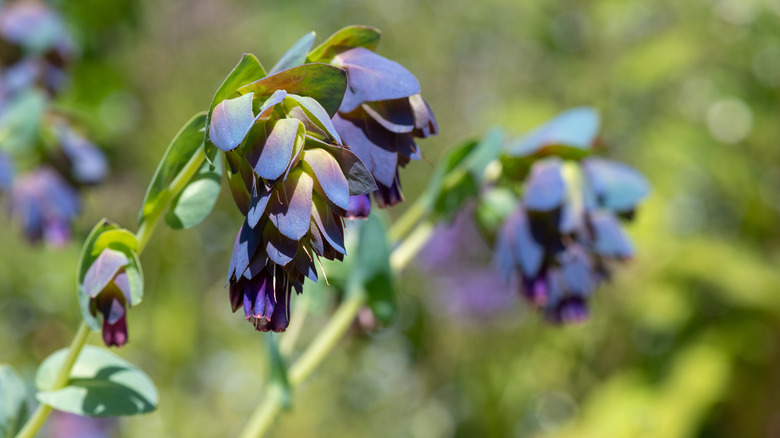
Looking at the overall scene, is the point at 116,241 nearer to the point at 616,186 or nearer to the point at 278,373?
the point at 278,373

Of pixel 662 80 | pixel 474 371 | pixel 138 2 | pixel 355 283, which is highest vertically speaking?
pixel 138 2

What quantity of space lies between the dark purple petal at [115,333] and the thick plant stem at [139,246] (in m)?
0.02

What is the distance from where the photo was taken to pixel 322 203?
1.84 ft

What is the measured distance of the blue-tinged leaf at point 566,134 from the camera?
0.94 metres

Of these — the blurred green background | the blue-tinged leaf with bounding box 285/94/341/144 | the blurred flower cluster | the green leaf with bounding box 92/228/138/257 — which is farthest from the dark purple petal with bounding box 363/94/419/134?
the blurred green background

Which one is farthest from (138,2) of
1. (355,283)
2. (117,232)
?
(117,232)

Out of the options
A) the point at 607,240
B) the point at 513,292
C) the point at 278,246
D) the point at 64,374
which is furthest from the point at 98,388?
the point at 513,292

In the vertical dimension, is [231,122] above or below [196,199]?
above

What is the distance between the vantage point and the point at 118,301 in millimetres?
646

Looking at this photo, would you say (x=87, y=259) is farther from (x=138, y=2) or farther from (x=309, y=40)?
(x=138, y=2)

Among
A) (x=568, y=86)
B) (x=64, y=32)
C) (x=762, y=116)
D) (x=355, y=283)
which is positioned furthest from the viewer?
(x=568, y=86)

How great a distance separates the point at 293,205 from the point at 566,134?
1.78 ft

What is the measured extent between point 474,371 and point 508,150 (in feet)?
6.52

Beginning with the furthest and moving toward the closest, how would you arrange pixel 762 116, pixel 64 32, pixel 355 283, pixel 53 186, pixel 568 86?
pixel 568 86 < pixel 762 116 < pixel 64 32 < pixel 53 186 < pixel 355 283
